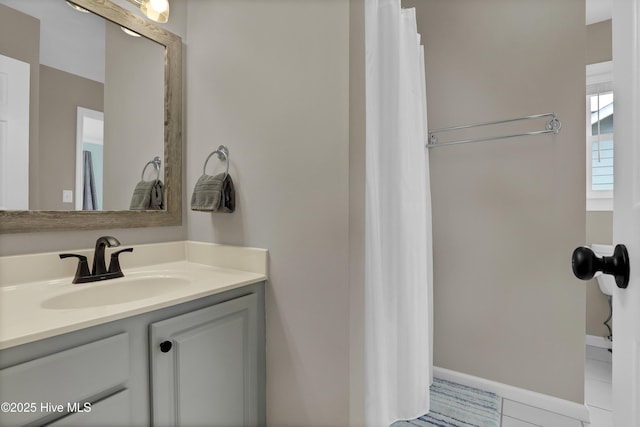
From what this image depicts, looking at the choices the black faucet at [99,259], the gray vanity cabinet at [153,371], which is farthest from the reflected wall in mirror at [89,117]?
the gray vanity cabinet at [153,371]

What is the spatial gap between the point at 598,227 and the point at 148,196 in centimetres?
320

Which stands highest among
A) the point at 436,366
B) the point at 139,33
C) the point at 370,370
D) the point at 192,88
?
the point at 139,33

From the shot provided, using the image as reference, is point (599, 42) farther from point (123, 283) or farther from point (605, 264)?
point (123, 283)

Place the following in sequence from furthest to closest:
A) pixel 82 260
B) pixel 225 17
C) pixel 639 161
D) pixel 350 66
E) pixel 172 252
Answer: pixel 172 252
pixel 225 17
pixel 82 260
pixel 350 66
pixel 639 161

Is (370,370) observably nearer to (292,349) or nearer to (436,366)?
(292,349)

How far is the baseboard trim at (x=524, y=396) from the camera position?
160 cm

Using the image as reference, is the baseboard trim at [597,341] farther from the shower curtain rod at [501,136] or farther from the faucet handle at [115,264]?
the faucet handle at [115,264]

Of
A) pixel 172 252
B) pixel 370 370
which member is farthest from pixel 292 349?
pixel 172 252

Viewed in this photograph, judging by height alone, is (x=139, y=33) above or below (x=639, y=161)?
above

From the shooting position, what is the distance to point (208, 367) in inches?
42.7

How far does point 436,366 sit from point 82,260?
2.01 m

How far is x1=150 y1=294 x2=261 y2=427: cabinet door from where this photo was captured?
3.14 ft

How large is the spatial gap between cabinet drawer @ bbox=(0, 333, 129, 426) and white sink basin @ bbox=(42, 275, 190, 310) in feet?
1.02

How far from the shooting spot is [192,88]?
5.34 ft
